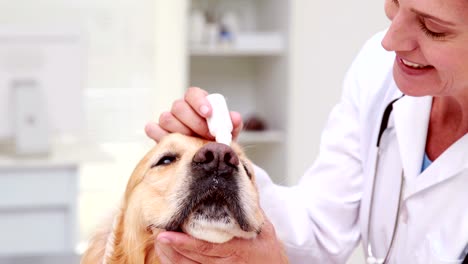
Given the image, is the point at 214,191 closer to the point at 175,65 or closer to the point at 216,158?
the point at 216,158

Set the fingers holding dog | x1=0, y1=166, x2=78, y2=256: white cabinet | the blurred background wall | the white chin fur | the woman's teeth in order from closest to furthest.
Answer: the white chin fur < the woman's teeth < the fingers holding dog < x1=0, y1=166, x2=78, y2=256: white cabinet < the blurred background wall

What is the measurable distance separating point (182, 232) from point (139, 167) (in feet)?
0.94

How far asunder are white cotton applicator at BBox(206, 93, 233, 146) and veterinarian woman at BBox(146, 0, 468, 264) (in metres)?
0.02

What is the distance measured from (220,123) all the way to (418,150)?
41cm

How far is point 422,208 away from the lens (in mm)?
1432

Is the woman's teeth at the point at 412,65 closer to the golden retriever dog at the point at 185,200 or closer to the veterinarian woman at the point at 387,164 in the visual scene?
the veterinarian woman at the point at 387,164

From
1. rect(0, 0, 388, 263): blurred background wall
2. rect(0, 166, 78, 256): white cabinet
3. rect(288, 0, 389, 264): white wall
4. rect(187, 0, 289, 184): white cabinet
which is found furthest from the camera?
rect(187, 0, 289, 184): white cabinet

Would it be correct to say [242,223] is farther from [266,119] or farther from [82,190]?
[82,190]

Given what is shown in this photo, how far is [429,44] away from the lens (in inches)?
47.5

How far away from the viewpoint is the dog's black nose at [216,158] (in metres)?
1.17

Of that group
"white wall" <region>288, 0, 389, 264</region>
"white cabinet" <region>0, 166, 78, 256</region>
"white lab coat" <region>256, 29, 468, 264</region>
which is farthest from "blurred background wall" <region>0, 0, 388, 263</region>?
"white lab coat" <region>256, 29, 468, 264</region>

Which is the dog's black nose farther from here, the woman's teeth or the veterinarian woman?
the woman's teeth

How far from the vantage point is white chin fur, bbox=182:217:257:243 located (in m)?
1.16

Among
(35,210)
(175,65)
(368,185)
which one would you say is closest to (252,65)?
(175,65)
